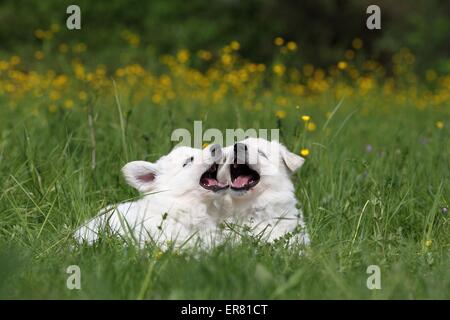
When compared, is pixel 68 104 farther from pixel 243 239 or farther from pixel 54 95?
pixel 243 239

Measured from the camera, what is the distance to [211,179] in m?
4.21

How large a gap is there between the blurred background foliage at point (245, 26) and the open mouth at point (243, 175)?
26.2 feet

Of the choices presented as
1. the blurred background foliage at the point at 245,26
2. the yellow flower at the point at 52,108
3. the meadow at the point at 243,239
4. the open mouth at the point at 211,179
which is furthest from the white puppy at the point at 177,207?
the blurred background foliage at the point at 245,26

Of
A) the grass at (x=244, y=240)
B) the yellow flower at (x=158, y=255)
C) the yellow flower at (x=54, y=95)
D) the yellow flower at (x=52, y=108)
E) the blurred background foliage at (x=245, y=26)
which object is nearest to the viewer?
the grass at (x=244, y=240)

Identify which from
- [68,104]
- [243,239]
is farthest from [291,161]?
[68,104]

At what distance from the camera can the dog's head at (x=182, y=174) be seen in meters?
4.13

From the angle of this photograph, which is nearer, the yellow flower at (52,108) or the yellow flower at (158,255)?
the yellow flower at (158,255)

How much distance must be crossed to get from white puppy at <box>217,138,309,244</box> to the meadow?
0.65 feet

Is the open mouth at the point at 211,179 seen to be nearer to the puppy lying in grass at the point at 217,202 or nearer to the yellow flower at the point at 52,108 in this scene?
the puppy lying in grass at the point at 217,202

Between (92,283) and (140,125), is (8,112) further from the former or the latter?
(92,283)

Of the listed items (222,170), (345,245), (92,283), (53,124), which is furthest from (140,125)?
(92,283)

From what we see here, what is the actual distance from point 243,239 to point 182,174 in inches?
23.5

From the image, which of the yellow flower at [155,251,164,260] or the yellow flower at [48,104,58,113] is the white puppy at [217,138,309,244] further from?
the yellow flower at [48,104,58,113]

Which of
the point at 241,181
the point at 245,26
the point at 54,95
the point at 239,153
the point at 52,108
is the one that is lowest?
the point at 241,181
